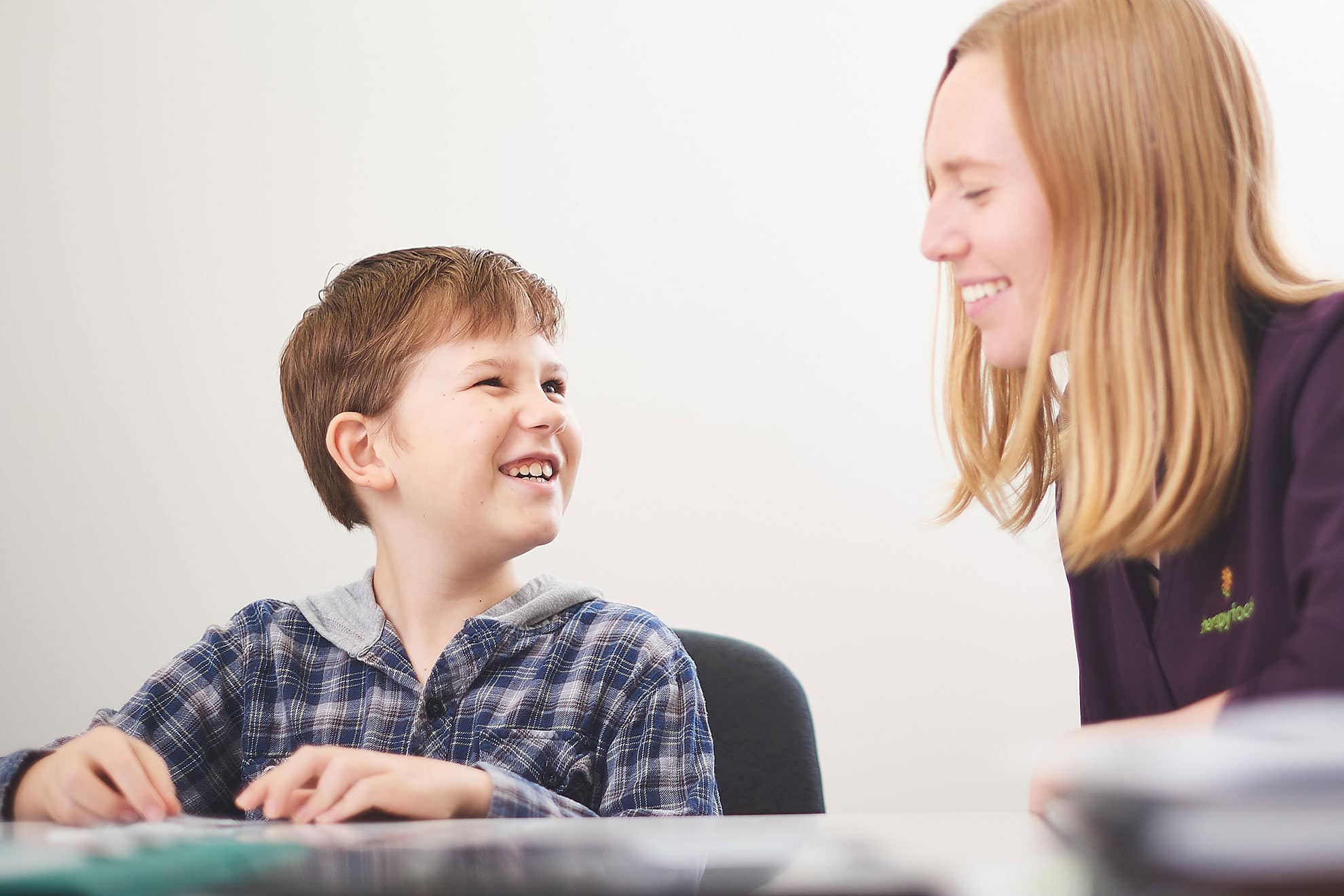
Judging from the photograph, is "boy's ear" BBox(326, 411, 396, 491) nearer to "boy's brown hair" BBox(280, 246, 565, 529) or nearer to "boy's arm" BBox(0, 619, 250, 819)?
"boy's brown hair" BBox(280, 246, 565, 529)

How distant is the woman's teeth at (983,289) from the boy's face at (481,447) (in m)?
0.41

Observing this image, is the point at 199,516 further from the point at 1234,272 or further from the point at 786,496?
the point at 1234,272

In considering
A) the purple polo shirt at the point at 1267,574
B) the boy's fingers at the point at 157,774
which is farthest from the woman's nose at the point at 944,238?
the boy's fingers at the point at 157,774

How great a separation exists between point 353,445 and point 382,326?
0.12m

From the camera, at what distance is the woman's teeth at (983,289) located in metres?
0.95

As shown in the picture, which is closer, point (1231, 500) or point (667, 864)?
point (667, 864)

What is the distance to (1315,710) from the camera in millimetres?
394

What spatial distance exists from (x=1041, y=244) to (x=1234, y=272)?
0.13 meters

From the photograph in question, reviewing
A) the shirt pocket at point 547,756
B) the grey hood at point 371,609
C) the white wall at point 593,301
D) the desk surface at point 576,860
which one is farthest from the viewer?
the white wall at point 593,301

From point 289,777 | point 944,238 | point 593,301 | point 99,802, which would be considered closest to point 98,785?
point 99,802

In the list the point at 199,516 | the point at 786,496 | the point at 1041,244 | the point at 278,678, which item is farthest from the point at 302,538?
the point at 1041,244

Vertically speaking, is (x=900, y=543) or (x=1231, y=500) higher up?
(x=1231, y=500)

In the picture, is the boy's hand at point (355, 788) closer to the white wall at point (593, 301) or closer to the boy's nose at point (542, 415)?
the boy's nose at point (542, 415)

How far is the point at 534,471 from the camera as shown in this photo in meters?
1.19
